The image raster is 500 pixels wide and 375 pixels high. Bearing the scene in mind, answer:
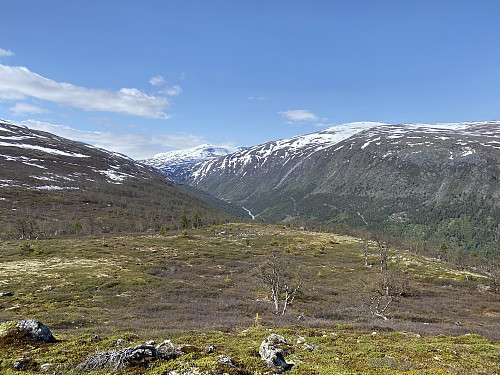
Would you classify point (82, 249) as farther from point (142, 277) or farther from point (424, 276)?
point (424, 276)

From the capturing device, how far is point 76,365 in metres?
14.7

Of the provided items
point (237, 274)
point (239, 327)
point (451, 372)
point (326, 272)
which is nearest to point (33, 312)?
point (239, 327)

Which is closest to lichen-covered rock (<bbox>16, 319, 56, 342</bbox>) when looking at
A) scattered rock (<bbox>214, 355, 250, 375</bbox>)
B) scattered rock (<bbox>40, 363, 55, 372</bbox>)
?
scattered rock (<bbox>40, 363, 55, 372</bbox>)

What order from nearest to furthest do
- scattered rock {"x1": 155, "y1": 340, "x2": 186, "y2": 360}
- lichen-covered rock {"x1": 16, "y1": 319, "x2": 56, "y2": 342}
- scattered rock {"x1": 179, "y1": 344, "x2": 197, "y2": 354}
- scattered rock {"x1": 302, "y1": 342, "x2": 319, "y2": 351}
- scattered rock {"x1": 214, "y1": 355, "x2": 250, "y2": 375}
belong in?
scattered rock {"x1": 214, "y1": 355, "x2": 250, "y2": 375}
scattered rock {"x1": 155, "y1": 340, "x2": 186, "y2": 360}
scattered rock {"x1": 179, "y1": 344, "x2": 197, "y2": 354}
lichen-covered rock {"x1": 16, "y1": 319, "x2": 56, "y2": 342}
scattered rock {"x1": 302, "y1": 342, "x2": 319, "y2": 351}

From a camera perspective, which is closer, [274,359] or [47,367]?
[47,367]

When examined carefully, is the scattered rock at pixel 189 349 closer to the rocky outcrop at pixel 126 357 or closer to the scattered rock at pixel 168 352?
the scattered rock at pixel 168 352

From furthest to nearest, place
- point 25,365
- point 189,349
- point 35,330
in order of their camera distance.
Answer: point 35,330, point 189,349, point 25,365

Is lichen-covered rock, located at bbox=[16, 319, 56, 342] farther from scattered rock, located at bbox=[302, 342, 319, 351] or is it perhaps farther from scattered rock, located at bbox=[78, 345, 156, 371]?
scattered rock, located at bbox=[302, 342, 319, 351]

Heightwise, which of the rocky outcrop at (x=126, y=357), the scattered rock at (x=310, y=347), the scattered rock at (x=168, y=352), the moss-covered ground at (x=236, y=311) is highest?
the rocky outcrop at (x=126, y=357)

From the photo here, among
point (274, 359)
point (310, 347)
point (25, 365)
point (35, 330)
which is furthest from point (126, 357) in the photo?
point (310, 347)

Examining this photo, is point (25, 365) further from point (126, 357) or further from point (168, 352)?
point (168, 352)

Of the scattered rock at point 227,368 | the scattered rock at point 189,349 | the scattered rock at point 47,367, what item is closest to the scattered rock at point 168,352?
the scattered rock at point 189,349

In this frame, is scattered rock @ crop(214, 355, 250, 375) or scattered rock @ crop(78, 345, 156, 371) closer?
scattered rock @ crop(214, 355, 250, 375)

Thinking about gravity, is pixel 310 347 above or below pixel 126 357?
below
